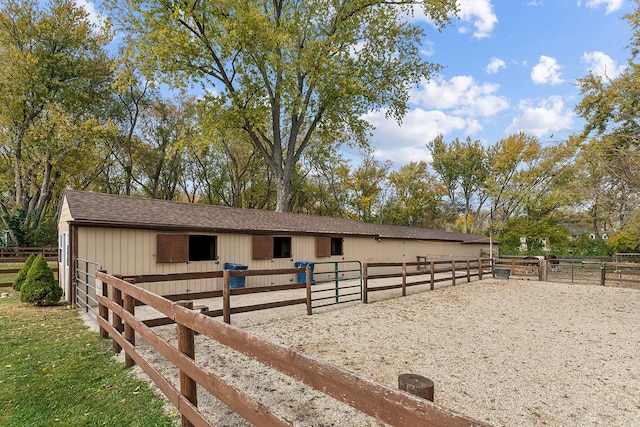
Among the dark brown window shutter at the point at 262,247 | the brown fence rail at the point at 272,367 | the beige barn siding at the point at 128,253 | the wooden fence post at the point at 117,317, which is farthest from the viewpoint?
the dark brown window shutter at the point at 262,247

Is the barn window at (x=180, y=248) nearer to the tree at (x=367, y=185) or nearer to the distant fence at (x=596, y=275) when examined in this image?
the distant fence at (x=596, y=275)

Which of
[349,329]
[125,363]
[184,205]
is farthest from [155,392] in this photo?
A: [184,205]

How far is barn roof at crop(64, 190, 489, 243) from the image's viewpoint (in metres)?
9.12

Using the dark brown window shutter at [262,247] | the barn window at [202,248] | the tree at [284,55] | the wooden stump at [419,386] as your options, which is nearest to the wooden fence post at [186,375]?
the wooden stump at [419,386]

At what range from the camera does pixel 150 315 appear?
24.4ft

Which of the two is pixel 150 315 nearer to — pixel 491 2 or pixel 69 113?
pixel 491 2

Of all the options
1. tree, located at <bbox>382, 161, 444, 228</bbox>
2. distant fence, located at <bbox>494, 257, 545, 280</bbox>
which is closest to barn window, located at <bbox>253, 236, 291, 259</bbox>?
distant fence, located at <bbox>494, 257, 545, 280</bbox>

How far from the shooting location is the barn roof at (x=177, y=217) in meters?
9.12

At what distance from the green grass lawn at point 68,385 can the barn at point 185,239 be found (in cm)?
203

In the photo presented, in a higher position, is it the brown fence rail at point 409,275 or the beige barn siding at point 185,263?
the beige barn siding at point 185,263

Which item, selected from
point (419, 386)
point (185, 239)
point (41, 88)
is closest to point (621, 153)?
point (419, 386)

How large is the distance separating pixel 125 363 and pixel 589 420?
5196 millimetres

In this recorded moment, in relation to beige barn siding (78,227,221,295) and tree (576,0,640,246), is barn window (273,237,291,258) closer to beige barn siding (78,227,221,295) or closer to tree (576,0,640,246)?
beige barn siding (78,227,221,295)

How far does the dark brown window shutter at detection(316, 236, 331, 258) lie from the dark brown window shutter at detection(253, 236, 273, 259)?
263 centimetres
